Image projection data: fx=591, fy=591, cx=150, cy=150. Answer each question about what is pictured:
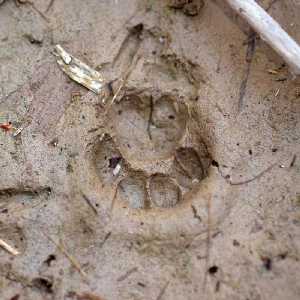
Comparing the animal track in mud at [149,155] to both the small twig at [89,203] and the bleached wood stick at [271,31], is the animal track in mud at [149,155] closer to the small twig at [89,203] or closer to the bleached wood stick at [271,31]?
the small twig at [89,203]

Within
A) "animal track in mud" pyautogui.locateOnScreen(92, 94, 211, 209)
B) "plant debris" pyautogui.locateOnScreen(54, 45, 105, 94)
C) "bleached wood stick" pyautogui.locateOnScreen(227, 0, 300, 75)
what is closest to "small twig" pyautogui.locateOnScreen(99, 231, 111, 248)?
"animal track in mud" pyautogui.locateOnScreen(92, 94, 211, 209)

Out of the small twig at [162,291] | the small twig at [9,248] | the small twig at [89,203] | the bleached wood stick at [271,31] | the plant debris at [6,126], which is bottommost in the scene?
the small twig at [9,248]

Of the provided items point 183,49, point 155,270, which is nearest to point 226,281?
point 155,270

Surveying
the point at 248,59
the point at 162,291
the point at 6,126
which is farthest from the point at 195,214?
the point at 6,126

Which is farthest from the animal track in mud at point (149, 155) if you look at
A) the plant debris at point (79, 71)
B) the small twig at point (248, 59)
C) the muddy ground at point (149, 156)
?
the small twig at point (248, 59)

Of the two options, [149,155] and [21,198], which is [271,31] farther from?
[21,198]

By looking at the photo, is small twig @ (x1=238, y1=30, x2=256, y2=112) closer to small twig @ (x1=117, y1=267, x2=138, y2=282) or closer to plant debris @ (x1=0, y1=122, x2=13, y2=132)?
small twig @ (x1=117, y1=267, x2=138, y2=282)

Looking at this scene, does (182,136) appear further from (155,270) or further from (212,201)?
(155,270)
